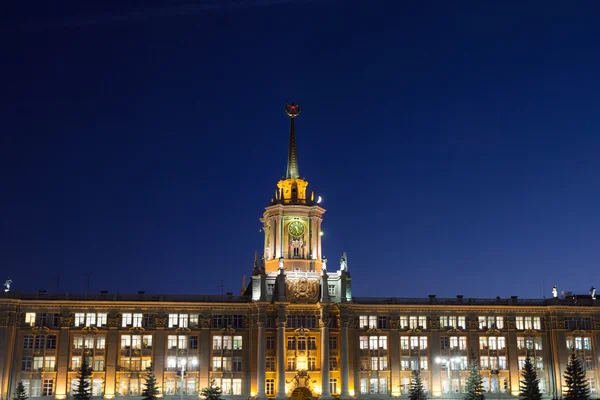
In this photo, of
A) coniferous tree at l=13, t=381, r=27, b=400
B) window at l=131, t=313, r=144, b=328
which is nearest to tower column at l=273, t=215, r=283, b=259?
window at l=131, t=313, r=144, b=328

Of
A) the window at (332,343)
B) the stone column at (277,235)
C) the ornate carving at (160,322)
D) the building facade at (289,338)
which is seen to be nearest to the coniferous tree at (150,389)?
the building facade at (289,338)

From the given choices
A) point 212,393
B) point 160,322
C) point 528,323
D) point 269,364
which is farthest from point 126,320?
point 528,323

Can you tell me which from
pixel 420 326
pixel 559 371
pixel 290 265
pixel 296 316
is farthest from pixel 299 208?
pixel 559 371

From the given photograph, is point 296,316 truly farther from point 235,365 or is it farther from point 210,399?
point 210,399

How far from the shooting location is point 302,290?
113062 mm

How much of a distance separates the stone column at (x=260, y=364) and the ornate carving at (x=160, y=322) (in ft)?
41.7

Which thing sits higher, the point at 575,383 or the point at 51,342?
the point at 51,342

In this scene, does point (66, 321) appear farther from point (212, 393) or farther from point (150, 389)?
point (212, 393)

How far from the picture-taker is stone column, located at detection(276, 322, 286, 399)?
10731 cm

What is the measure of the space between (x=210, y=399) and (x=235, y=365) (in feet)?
40.1

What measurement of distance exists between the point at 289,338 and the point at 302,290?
22.9 feet

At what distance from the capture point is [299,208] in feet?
395

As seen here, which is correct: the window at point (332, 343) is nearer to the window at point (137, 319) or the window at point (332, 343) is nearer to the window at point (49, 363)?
the window at point (137, 319)

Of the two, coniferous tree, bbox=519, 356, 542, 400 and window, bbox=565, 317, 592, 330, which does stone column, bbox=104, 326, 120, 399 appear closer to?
coniferous tree, bbox=519, 356, 542, 400
